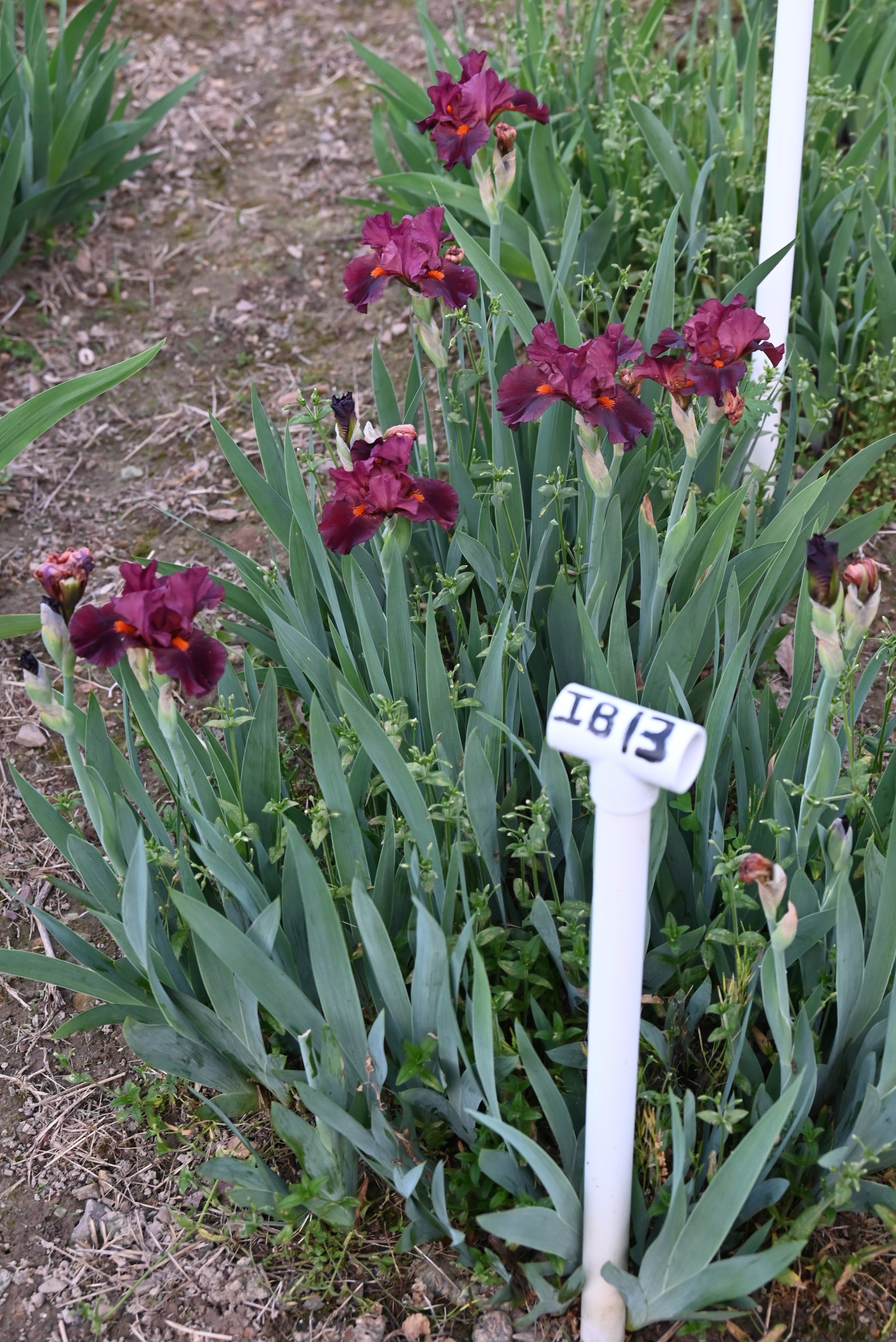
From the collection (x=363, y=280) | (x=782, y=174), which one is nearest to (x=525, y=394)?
(x=363, y=280)

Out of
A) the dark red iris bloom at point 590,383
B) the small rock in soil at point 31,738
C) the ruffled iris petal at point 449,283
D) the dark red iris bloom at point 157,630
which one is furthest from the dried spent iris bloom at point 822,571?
the small rock in soil at point 31,738

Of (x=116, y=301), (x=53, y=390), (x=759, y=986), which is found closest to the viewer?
(x=759, y=986)

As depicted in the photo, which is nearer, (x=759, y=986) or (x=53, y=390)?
(x=759, y=986)

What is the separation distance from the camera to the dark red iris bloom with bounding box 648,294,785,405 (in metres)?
1.30

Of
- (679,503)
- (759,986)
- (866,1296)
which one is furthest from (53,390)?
(866,1296)

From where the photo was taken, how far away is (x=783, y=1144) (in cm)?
113

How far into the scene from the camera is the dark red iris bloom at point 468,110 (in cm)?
158

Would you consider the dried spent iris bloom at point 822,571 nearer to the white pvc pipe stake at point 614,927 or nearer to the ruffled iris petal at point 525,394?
the white pvc pipe stake at point 614,927

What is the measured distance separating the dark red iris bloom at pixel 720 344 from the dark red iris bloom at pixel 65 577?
73cm

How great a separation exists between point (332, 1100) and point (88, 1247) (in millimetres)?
399

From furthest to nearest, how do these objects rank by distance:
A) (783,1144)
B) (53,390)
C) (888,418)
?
(888,418), (53,390), (783,1144)

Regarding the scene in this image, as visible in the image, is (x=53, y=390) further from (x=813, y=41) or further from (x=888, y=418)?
(x=813, y=41)

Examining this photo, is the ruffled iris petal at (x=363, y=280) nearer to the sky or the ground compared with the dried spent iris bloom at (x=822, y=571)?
nearer to the sky

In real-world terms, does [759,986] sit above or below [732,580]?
below
